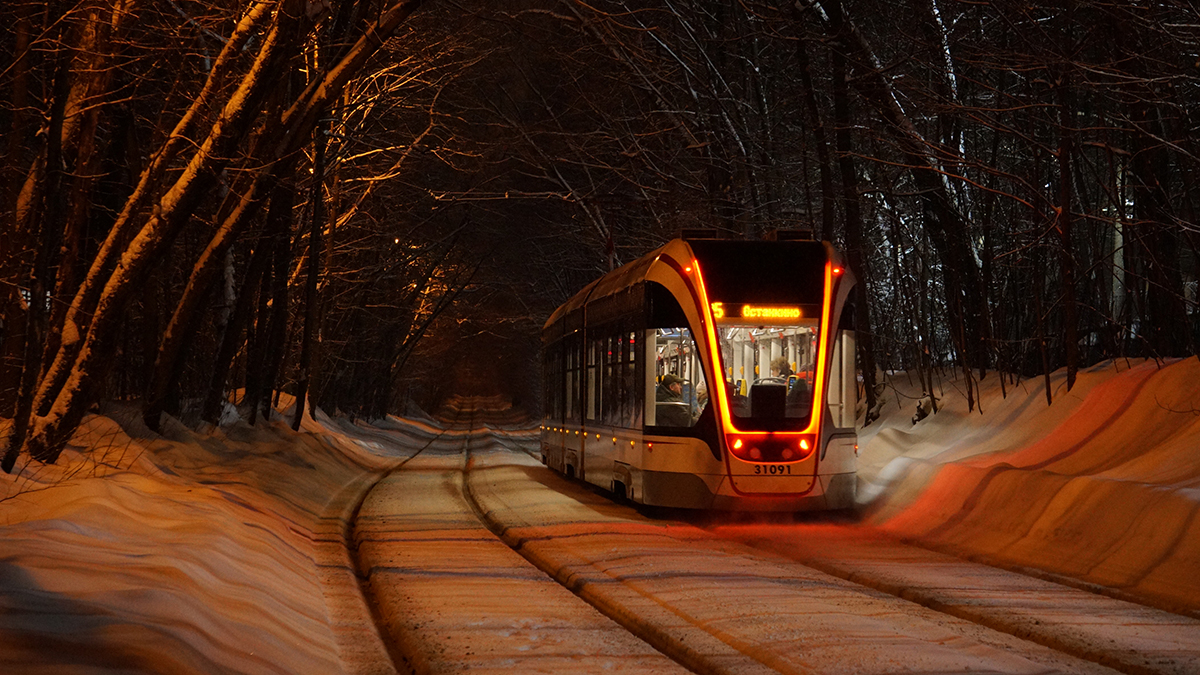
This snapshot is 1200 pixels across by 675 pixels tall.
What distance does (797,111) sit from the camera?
1035 inches

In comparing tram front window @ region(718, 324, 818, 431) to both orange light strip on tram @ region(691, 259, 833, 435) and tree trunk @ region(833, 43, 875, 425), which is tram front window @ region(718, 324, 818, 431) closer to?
orange light strip on tram @ region(691, 259, 833, 435)

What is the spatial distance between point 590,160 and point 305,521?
71.4 ft

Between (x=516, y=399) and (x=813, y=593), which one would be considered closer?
(x=813, y=593)

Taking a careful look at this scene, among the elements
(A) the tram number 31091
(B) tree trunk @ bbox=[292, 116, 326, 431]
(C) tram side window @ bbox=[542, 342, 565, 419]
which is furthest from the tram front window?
(B) tree trunk @ bbox=[292, 116, 326, 431]

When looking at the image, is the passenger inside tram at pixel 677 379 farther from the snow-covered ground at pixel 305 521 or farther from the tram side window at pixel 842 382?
the snow-covered ground at pixel 305 521

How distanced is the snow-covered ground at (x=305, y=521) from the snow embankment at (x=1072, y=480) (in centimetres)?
3

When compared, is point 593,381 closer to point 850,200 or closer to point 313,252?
point 850,200

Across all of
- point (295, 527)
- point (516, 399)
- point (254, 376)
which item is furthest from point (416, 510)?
point (516, 399)

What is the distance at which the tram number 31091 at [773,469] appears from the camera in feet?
49.4

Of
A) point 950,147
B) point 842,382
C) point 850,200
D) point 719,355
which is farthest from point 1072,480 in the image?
point 850,200

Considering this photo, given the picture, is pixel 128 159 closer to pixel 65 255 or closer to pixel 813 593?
pixel 65 255

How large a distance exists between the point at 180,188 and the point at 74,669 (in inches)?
349

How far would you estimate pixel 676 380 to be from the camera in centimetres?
1555

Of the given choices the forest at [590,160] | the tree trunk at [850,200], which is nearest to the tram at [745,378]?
the forest at [590,160]
